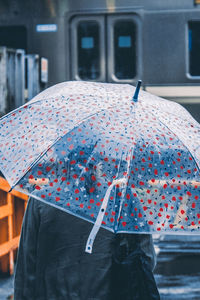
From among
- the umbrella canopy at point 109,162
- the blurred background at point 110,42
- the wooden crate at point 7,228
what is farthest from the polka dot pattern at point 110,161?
→ the blurred background at point 110,42

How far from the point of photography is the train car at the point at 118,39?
310 inches

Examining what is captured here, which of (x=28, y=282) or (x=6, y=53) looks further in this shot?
(x=6, y=53)

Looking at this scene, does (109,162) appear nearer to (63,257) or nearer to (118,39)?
(63,257)

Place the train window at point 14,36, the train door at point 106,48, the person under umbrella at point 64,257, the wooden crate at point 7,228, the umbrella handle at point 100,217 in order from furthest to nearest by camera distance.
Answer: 1. the train window at point 14,36
2. the train door at point 106,48
3. the wooden crate at point 7,228
4. the person under umbrella at point 64,257
5. the umbrella handle at point 100,217

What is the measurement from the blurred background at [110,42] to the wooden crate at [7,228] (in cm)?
258

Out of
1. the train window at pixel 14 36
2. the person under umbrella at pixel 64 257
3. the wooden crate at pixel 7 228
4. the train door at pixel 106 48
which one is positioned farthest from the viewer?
the train window at pixel 14 36

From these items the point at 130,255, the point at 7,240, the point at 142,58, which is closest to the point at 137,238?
the point at 130,255

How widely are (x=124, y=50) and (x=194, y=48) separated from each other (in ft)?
3.26

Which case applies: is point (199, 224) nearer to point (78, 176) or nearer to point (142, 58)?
point (78, 176)

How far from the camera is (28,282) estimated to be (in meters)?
2.32

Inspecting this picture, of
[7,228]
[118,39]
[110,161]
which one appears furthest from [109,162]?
[118,39]

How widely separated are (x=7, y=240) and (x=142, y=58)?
377 centimetres

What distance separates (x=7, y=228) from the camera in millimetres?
5191

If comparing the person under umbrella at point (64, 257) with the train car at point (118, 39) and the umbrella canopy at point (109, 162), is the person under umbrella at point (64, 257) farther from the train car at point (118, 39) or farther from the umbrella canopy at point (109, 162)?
the train car at point (118, 39)
